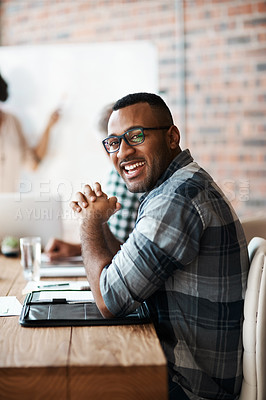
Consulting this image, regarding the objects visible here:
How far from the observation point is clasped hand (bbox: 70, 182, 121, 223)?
1.59m

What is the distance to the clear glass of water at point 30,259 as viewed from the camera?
201cm

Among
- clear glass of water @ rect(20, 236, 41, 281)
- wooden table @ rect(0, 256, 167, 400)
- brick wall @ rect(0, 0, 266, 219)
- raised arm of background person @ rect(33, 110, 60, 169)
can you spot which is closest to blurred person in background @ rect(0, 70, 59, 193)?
raised arm of background person @ rect(33, 110, 60, 169)

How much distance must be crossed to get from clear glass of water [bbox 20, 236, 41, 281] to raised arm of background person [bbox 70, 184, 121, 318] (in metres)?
0.48

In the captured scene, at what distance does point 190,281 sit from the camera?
4.66 feet

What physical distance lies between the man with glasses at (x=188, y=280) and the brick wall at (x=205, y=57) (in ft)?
Result: 8.15

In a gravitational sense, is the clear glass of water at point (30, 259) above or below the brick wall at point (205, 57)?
below

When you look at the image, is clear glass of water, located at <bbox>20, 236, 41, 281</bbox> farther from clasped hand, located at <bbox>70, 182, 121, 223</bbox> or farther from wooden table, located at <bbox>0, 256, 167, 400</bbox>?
wooden table, located at <bbox>0, 256, 167, 400</bbox>

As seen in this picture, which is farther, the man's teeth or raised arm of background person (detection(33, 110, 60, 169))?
raised arm of background person (detection(33, 110, 60, 169))

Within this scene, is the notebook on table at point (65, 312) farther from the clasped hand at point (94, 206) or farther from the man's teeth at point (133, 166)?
the man's teeth at point (133, 166)

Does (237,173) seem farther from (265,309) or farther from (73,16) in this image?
(265,309)

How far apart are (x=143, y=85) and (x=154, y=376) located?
9.88 feet

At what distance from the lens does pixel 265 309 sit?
1.40m

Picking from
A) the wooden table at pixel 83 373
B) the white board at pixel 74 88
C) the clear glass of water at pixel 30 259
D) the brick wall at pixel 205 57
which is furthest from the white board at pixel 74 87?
the wooden table at pixel 83 373

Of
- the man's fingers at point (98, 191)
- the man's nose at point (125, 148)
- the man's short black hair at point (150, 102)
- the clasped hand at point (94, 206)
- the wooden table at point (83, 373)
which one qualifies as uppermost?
the man's short black hair at point (150, 102)
